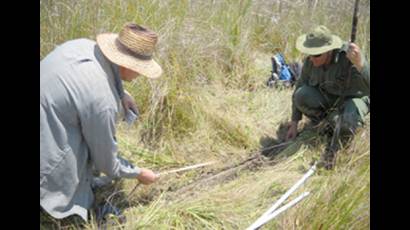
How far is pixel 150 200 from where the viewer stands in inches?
121

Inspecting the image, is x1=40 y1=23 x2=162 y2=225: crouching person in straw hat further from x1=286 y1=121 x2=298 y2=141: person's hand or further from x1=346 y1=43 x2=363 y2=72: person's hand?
x1=286 y1=121 x2=298 y2=141: person's hand

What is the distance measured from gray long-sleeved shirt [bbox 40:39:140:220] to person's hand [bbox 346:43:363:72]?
168 cm

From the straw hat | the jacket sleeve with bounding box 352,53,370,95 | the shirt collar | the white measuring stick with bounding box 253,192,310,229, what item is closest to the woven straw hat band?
the straw hat

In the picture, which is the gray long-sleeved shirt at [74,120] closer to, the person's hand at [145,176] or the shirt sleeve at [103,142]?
the shirt sleeve at [103,142]

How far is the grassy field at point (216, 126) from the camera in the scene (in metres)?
2.71

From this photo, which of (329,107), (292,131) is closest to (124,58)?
(292,131)

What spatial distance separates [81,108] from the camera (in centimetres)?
233

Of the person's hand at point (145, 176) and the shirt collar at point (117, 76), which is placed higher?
the shirt collar at point (117, 76)

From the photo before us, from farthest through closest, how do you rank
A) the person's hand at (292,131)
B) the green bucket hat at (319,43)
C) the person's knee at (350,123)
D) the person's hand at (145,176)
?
the person's hand at (292,131) < the person's knee at (350,123) < the green bucket hat at (319,43) < the person's hand at (145,176)

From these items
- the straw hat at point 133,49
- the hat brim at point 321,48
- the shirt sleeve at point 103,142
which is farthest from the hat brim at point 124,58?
the hat brim at point 321,48

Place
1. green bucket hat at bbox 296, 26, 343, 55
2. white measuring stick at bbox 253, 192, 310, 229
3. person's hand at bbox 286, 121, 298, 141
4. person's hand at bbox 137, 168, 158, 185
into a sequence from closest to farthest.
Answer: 1. white measuring stick at bbox 253, 192, 310, 229
2. person's hand at bbox 137, 168, 158, 185
3. green bucket hat at bbox 296, 26, 343, 55
4. person's hand at bbox 286, 121, 298, 141

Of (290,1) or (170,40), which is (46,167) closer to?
(170,40)

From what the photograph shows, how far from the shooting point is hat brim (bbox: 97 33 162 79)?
242cm

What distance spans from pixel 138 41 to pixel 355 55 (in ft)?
5.34
